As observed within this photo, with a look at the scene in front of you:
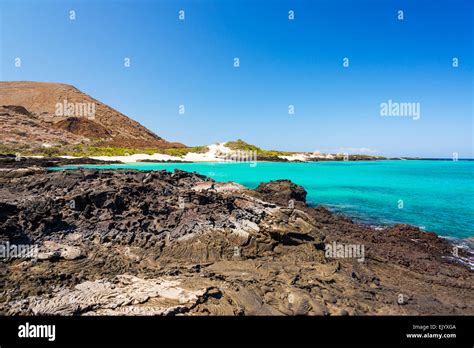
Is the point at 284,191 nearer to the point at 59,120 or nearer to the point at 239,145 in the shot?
the point at 239,145

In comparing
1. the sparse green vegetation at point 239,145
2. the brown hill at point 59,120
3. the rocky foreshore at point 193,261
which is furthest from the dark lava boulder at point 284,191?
the sparse green vegetation at point 239,145

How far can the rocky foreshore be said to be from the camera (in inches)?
247

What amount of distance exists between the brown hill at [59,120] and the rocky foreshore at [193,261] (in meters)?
63.0

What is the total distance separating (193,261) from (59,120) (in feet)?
334

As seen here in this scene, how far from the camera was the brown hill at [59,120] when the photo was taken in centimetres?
6638

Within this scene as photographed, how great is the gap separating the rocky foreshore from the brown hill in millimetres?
63046

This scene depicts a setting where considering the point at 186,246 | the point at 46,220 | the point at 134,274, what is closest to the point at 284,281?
the point at 186,246

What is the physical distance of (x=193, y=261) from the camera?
8.55m

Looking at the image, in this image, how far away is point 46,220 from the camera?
926cm
